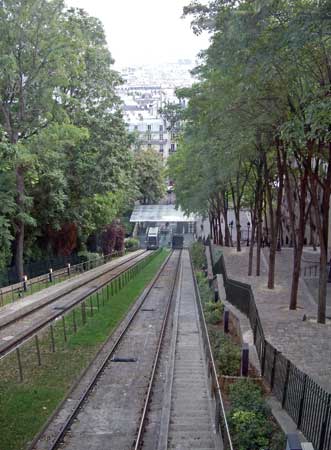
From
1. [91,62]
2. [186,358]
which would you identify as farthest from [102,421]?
[91,62]

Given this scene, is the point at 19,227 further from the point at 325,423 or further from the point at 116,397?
the point at 325,423

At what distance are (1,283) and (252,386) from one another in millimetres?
24004

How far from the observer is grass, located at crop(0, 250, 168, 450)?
11.2m

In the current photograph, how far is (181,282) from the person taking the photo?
121ft

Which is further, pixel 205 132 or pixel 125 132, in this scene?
pixel 125 132

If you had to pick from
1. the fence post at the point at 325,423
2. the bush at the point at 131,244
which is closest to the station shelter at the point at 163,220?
the bush at the point at 131,244

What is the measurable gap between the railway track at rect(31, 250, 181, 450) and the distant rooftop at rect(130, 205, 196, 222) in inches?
2442

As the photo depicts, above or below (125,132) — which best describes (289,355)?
below

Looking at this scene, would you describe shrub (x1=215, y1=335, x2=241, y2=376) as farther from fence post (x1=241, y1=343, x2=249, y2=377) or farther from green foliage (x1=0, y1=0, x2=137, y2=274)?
green foliage (x1=0, y1=0, x2=137, y2=274)

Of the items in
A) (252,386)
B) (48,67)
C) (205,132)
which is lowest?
(252,386)

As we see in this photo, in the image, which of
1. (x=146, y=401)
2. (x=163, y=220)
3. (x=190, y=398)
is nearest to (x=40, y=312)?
(x=146, y=401)

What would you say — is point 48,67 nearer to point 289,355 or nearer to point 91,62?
point 91,62

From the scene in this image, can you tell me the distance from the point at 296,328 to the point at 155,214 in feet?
231

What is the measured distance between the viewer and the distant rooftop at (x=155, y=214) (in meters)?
85.2
